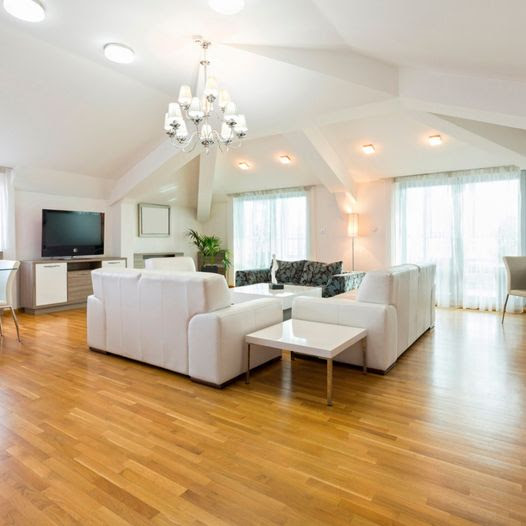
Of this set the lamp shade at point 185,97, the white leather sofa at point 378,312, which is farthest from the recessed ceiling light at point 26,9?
the white leather sofa at point 378,312

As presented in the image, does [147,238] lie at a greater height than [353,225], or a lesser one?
lesser

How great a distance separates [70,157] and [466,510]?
254 inches

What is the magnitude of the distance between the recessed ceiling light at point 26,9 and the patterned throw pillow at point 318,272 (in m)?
4.58

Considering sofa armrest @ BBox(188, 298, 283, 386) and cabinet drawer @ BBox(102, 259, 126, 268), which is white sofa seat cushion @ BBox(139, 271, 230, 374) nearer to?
sofa armrest @ BBox(188, 298, 283, 386)

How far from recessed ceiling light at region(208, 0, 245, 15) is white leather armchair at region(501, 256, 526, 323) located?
4.65 meters

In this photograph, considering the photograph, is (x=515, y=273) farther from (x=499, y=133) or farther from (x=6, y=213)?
(x=6, y=213)

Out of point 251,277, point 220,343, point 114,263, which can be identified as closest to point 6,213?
point 114,263

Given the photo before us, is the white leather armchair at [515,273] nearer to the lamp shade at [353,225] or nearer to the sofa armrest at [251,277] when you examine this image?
the lamp shade at [353,225]

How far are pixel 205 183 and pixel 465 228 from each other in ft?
16.5

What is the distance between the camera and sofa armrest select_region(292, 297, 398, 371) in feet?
10.1

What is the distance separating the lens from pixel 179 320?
2.97m

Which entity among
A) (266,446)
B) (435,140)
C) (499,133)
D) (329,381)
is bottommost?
(266,446)

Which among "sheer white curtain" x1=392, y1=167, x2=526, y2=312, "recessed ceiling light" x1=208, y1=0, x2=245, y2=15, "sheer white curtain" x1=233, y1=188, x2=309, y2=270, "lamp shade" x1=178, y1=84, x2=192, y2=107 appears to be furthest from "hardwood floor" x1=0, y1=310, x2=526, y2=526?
"sheer white curtain" x1=233, y1=188, x2=309, y2=270

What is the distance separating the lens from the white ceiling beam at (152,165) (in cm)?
584
